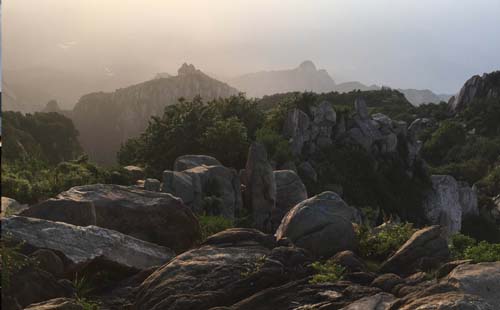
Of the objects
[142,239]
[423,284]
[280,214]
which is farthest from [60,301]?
[280,214]

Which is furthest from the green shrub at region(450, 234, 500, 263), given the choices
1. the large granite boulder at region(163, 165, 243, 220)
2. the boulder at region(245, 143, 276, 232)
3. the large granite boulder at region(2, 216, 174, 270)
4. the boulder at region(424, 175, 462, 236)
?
the boulder at region(424, 175, 462, 236)

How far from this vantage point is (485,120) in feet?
362

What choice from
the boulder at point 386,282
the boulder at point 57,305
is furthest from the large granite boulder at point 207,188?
the boulder at point 386,282

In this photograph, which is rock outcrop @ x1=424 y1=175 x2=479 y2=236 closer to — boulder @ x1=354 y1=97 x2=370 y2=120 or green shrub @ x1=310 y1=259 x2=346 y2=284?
boulder @ x1=354 y1=97 x2=370 y2=120

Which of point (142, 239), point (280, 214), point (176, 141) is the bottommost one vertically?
point (280, 214)

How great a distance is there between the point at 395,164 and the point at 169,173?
41.0 metres

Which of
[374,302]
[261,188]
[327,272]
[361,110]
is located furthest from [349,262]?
[361,110]

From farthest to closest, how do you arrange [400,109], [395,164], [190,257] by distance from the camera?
[400,109], [395,164], [190,257]

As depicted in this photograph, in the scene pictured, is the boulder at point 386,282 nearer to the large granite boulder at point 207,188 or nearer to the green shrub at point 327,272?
the green shrub at point 327,272

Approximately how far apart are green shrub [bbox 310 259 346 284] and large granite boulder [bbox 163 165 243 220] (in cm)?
1506

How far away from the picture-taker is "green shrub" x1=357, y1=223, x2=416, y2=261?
1611cm

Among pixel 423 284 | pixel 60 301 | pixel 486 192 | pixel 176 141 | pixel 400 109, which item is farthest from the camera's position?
pixel 400 109

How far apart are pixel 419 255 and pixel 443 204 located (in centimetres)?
4982

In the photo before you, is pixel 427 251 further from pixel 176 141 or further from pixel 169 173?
pixel 176 141
